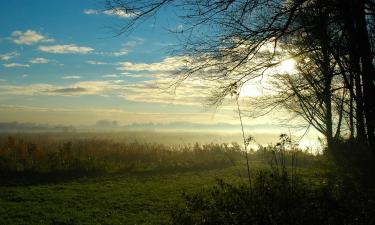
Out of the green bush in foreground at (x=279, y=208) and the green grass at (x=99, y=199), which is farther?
the green grass at (x=99, y=199)

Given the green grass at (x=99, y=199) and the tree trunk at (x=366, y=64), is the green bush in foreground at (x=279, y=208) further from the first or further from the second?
the tree trunk at (x=366, y=64)

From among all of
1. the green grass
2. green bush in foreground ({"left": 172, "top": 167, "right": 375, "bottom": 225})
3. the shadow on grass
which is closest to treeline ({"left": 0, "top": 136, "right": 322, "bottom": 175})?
the shadow on grass

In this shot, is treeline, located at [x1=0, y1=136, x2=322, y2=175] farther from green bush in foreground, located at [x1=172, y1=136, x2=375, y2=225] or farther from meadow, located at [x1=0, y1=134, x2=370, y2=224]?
green bush in foreground, located at [x1=172, y1=136, x2=375, y2=225]

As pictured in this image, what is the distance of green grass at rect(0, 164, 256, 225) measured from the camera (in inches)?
396

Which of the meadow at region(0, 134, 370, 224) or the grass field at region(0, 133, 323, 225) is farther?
the grass field at region(0, 133, 323, 225)

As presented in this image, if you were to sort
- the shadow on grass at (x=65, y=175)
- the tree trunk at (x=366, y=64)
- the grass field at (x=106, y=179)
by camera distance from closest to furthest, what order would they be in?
1. the tree trunk at (x=366, y=64)
2. the grass field at (x=106, y=179)
3. the shadow on grass at (x=65, y=175)

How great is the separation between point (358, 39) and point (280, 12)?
1508mm

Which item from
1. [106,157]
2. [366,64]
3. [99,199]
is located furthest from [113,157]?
[366,64]

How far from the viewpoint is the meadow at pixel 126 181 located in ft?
30.5

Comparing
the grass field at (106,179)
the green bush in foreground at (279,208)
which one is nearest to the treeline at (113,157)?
the grass field at (106,179)

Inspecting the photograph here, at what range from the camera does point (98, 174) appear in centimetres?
1786

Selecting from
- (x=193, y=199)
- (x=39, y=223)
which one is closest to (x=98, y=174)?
(x=39, y=223)

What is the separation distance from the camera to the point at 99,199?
12.5 metres

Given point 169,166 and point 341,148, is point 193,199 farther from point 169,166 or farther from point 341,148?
point 169,166
